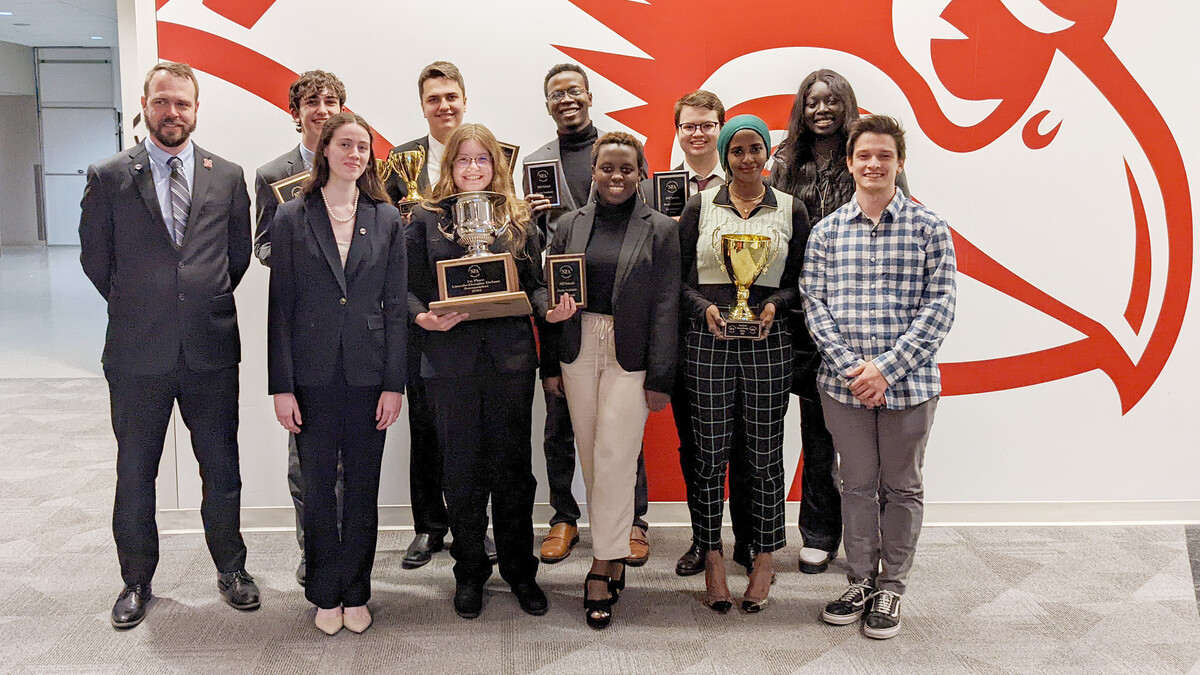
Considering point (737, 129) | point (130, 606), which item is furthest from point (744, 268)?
point (130, 606)

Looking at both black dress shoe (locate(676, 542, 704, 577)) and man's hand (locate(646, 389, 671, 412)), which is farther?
black dress shoe (locate(676, 542, 704, 577))

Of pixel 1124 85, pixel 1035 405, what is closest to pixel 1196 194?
pixel 1124 85

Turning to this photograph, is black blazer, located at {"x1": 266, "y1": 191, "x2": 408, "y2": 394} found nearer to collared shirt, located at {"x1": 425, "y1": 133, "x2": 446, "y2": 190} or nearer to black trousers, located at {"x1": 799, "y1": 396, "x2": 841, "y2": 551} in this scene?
collared shirt, located at {"x1": 425, "y1": 133, "x2": 446, "y2": 190}

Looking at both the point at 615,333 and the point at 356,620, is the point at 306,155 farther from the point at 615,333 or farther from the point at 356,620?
the point at 356,620

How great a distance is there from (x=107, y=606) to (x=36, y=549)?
0.84 metres

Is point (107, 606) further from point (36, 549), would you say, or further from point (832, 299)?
point (832, 299)

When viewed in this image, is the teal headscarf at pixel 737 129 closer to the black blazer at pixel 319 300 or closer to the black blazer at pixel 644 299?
the black blazer at pixel 644 299

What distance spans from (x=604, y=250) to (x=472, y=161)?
1.77 ft

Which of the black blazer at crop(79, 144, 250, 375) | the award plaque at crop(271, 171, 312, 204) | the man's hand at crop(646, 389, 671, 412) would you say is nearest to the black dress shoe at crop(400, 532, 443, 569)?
the black blazer at crop(79, 144, 250, 375)

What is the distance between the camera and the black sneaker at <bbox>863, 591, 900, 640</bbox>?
3.01m

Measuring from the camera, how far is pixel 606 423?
3045 mm

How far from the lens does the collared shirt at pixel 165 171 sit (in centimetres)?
303

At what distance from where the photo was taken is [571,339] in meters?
3.03

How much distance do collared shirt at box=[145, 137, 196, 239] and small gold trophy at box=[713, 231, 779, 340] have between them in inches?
74.3
